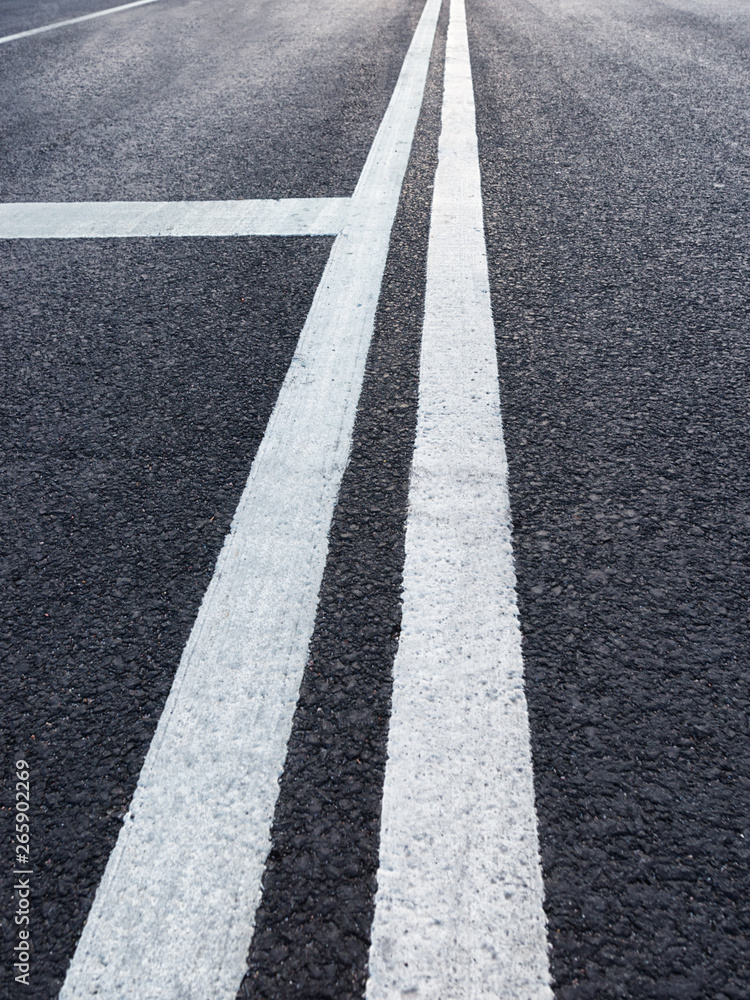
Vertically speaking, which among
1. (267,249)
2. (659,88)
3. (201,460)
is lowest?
(201,460)

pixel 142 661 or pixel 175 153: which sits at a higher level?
pixel 175 153

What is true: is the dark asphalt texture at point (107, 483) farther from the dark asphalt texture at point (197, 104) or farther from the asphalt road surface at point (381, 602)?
the dark asphalt texture at point (197, 104)

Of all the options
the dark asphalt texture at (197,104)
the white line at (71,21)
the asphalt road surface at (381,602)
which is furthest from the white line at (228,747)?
the white line at (71,21)

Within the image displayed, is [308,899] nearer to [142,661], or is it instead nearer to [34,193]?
[142,661]

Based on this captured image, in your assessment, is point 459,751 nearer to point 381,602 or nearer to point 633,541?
point 381,602

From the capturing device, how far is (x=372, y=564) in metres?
1.78

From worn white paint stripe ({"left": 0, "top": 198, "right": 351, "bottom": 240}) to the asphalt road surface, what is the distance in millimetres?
77

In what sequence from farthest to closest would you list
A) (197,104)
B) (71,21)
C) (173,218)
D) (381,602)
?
(71,21)
(197,104)
(173,218)
(381,602)

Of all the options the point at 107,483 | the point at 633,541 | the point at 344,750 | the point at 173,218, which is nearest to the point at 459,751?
the point at 344,750

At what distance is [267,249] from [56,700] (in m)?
2.42

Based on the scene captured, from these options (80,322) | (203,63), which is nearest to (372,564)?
(80,322)

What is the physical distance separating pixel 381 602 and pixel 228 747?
46 centimetres

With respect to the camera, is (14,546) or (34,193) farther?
(34,193)

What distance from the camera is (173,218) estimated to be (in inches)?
146
